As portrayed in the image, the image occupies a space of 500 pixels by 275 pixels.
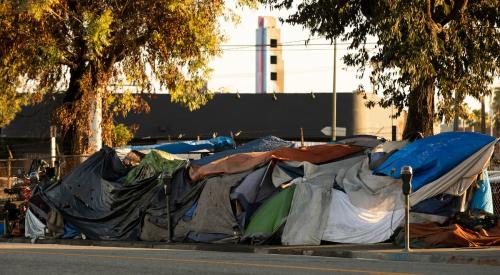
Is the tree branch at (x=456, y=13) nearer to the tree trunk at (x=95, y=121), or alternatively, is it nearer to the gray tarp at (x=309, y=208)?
the gray tarp at (x=309, y=208)

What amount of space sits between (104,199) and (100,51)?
7.72m

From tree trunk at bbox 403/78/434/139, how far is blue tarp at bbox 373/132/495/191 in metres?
6.28

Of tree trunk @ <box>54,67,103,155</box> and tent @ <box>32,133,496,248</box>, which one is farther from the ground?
tree trunk @ <box>54,67,103,155</box>

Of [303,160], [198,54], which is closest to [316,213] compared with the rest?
[303,160]

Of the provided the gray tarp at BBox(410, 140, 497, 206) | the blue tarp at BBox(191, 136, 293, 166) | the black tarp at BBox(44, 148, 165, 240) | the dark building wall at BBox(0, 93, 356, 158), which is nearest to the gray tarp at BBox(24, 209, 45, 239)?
the black tarp at BBox(44, 148, 165, 240)

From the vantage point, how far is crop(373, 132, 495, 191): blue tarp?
17.9 metres

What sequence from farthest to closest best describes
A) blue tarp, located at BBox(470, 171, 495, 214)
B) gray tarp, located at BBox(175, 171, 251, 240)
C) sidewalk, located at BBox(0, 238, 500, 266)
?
gray tarp, located at BBox(175, 171, 251, 240) → blue tarp, located at BBox(470, 171, 495, 214) → sidewalk, located at BBox(0, 238, 500, 266)

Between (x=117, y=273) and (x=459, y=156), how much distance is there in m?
8.61

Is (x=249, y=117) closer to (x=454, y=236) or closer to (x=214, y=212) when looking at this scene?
(x=214, y=212)

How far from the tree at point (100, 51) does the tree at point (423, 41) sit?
5.82m

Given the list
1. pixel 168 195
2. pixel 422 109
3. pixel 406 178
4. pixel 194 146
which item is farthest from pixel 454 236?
pixel 194 146

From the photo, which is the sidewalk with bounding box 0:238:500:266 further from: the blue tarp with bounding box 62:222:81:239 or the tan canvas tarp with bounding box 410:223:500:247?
the blue tarp with bounding box 62:222:81:239

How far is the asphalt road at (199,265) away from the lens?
40.1ft

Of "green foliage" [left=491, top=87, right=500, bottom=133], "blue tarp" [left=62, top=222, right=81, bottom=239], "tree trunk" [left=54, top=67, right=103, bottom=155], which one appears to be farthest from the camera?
"green foliage" [left=491, top=87, right=500, bottom=133]
